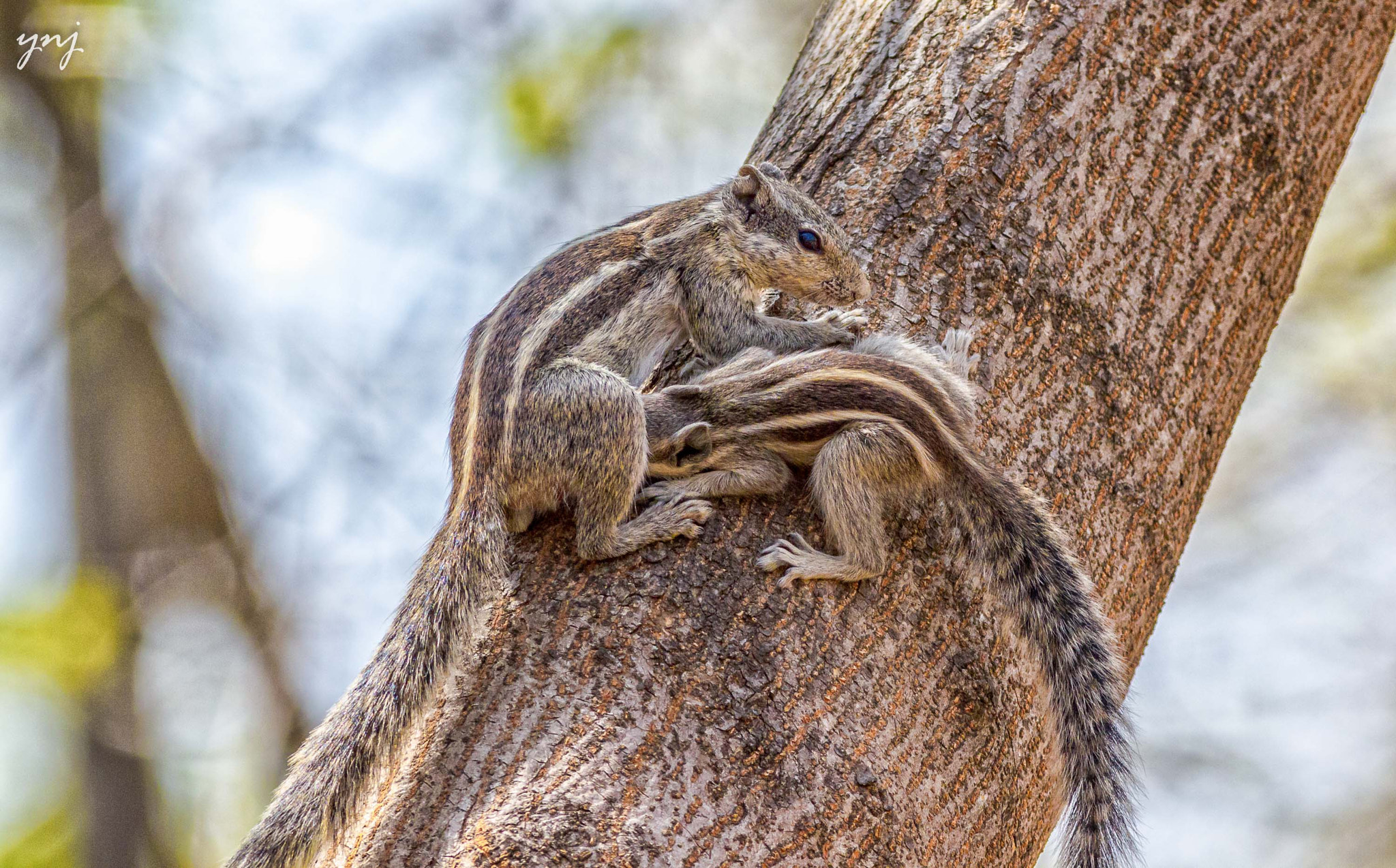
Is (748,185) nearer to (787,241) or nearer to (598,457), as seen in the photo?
(787,241)

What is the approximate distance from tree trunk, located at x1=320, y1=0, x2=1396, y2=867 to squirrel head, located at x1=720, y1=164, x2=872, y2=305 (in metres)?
0.09

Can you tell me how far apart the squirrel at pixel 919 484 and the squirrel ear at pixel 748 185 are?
0.94 m

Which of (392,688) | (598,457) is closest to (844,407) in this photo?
(598,457)

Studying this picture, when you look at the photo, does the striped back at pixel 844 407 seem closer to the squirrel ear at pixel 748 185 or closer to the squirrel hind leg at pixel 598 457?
the squirrel hind leg at pixel 598 457

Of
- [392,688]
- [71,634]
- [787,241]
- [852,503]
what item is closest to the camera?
[392,688]

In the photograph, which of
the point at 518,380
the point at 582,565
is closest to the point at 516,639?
the point at 582,565

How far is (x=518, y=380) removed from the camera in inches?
125

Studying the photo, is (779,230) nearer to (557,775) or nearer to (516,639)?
→ (516,639)

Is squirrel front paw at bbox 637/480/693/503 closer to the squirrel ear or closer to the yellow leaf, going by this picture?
the squirrel ear

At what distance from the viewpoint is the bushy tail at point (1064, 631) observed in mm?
2840

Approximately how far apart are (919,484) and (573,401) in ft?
3.42

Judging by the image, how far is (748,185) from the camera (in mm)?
3848

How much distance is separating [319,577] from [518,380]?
373 centimetres

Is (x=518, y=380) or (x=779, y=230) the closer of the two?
(x=518, y=380)
